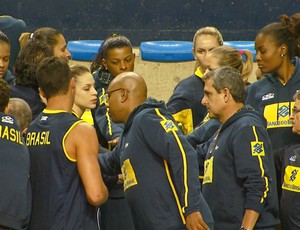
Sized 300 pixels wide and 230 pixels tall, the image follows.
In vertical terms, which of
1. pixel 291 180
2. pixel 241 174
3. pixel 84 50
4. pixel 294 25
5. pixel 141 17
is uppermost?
pixel 294 25

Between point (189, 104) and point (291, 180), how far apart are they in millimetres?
1057

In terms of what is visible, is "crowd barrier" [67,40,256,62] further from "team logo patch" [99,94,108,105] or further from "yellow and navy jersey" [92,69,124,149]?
"team logo patch" [99,94,108,105]

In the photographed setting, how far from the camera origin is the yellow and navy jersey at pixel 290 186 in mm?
5633

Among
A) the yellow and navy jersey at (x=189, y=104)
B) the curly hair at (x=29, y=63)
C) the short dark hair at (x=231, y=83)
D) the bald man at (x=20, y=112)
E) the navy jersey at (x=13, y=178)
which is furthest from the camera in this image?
the yellow and navy jersey at (x=189, y=104)

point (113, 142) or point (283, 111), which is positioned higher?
point (283, 111)

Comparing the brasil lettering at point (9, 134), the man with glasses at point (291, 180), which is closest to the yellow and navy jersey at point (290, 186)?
the man with glasses at point (291, 180)

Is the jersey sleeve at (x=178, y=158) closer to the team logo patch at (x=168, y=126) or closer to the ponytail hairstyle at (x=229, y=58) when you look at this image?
the team logo patch at (x=168, y=126)

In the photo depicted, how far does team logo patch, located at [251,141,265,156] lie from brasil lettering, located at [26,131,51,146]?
1.21 metres

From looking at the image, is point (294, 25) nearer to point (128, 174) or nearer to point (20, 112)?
point (128, 174)

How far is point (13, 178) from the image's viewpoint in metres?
4.73

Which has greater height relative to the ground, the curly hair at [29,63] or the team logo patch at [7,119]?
the curly hair at [29,63]

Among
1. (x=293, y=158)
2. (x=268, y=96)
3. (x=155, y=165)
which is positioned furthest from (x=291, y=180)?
(x=155, y=165)

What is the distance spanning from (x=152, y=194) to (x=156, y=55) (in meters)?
4.49

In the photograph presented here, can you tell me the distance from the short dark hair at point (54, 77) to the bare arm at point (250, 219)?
1.27 meters
